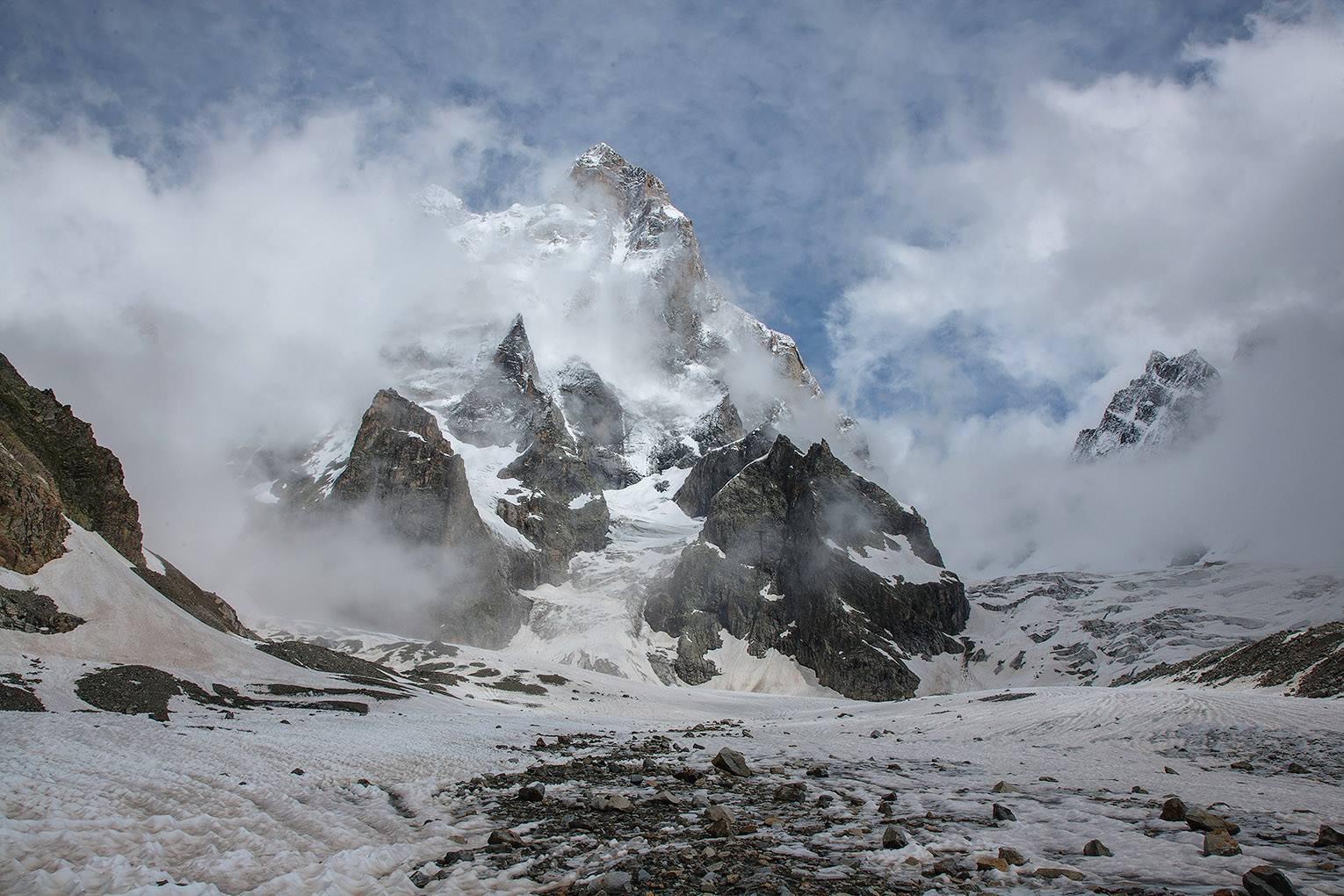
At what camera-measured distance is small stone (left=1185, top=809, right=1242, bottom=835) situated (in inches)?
395

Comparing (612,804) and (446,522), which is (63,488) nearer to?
(612,804)

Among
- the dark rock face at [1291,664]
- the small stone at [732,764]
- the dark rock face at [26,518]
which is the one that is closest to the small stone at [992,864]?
the small stone at [732,764]

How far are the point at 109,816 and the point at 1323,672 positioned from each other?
56.8m

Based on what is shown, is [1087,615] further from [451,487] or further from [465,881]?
[465,881]

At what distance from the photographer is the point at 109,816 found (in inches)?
405

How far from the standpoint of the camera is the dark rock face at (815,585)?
6211 inches

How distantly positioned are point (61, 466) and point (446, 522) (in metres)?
118

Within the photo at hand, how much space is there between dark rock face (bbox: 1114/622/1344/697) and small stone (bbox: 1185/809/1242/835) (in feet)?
123

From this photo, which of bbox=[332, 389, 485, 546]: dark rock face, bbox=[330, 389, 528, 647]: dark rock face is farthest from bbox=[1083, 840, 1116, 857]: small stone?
bbox=[332, 389, 485, 546]: dark rock face

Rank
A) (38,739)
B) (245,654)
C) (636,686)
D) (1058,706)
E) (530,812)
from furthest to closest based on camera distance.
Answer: (636,686) < (245,654) < (1058,706) < (38,739) < (530,812)

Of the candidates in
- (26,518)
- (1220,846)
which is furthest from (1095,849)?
(26,518)

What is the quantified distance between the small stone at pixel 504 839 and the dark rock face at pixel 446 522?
17109 centimetres

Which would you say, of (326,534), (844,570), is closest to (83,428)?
(326,534)

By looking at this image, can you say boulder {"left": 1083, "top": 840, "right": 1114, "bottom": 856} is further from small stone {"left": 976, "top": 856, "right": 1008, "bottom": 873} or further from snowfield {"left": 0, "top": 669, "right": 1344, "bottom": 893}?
small stone {"left": 976, "top": 856, "right": 1008, "bottom": 873}
